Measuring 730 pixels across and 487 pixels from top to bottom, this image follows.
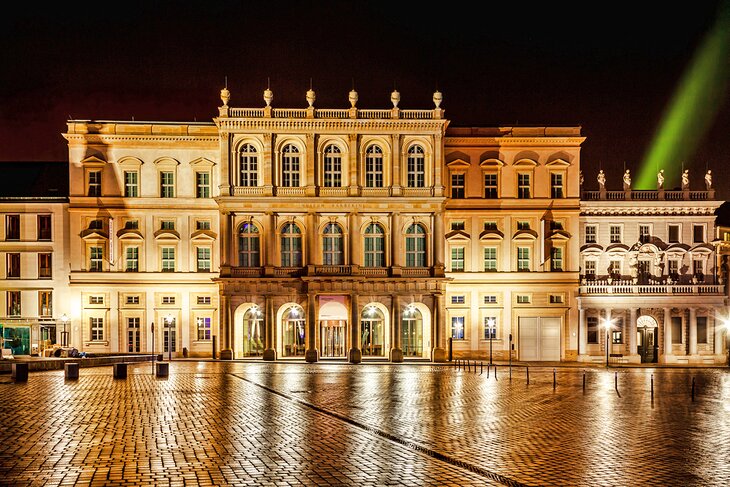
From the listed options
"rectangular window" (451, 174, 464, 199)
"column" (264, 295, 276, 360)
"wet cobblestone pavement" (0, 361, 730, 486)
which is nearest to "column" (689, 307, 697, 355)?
"rectangular window" (451, 174, 464, 199)

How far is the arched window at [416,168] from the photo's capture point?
7256 cm

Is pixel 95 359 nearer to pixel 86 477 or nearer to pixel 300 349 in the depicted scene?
pixel 300 349

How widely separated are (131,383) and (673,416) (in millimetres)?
23208

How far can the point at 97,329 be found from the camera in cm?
7356

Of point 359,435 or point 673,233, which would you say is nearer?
point 359,435

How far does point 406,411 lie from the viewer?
2881 cm

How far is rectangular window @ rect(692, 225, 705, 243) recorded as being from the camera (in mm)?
77375

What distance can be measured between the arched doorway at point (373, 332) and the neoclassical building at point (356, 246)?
0.42 feet

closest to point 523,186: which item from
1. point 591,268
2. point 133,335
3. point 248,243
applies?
point 591,268

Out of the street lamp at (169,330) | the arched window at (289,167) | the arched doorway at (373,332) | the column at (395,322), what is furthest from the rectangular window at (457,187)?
the street lamp at (169,330)

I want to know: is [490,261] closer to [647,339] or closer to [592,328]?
[592,328]

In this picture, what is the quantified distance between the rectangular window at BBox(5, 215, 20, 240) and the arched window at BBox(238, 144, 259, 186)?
60.1ft

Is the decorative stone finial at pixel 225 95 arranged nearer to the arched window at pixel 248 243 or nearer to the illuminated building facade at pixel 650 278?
the arched window at pixel 248 243

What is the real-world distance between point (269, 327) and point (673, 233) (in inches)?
1325
